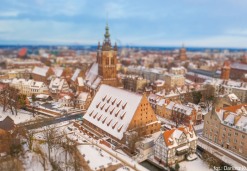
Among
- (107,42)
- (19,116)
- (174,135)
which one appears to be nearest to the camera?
(174,135)

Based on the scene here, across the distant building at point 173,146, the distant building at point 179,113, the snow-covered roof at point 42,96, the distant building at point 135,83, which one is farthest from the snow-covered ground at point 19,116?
the distant building at point 135,83

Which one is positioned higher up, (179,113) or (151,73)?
(151,73)

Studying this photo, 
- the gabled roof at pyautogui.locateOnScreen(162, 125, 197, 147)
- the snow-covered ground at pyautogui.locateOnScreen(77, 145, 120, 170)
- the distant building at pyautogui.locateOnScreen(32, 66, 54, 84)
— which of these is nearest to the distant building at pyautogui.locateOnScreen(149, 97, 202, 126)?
the gabled roof at pyautogui.locateOnScreen(162, 125, 197, 147)

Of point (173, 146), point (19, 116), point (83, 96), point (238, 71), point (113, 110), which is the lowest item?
point (19, 116)

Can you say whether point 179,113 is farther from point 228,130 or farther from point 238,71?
point 238,71

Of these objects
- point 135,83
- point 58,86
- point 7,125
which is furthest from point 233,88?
point 7,125

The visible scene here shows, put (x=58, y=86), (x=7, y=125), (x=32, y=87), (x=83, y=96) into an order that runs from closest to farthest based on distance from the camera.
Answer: (x=7, y=125) → (x=83, y=96) → (x=32, y=87) → (x=58, y=86)

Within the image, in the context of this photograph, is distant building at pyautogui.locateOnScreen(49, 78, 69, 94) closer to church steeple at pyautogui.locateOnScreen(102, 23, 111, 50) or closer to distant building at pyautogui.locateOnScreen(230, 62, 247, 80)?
church steeple at pyautogui.locateOnScreen(102, 23, 111, 50)
